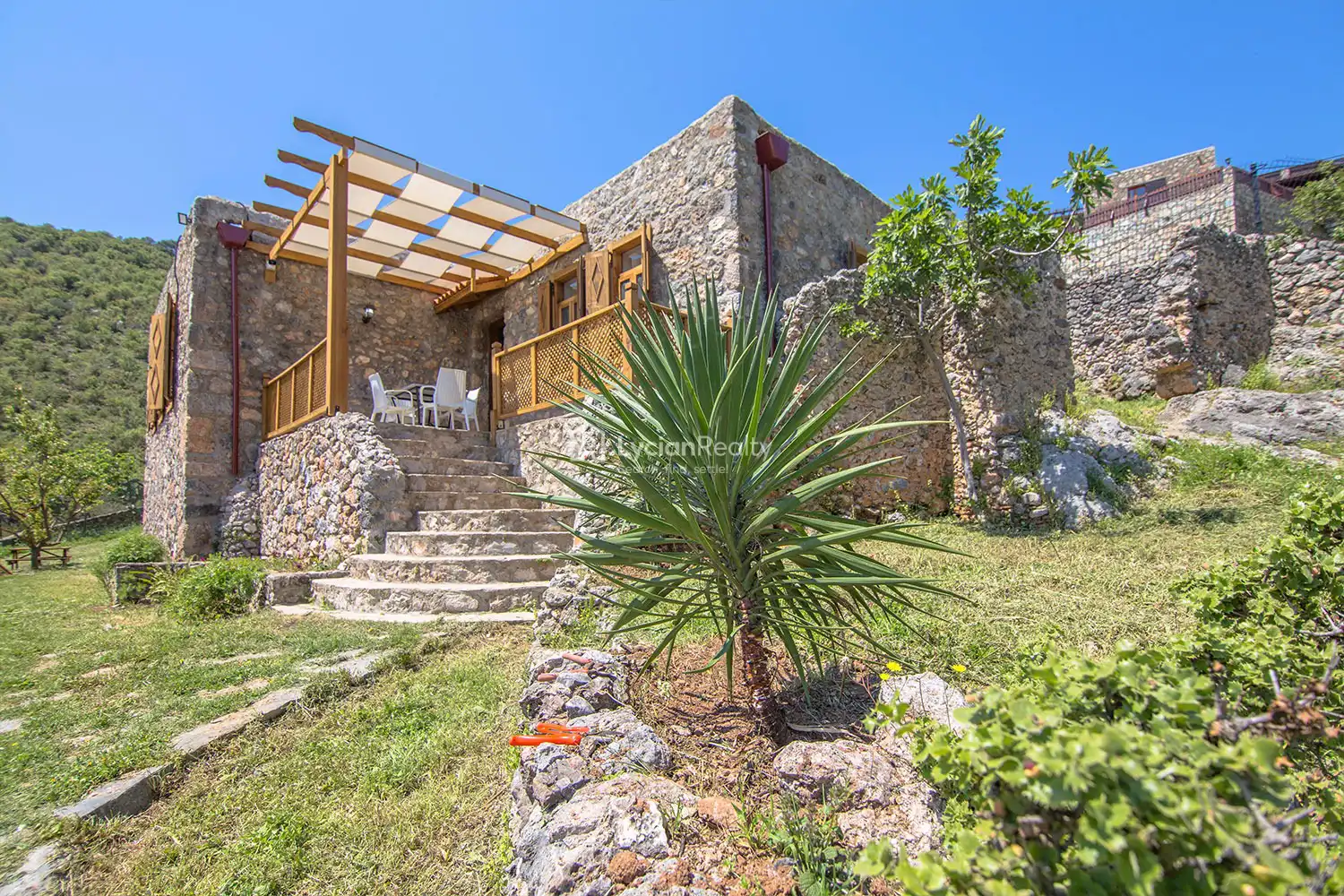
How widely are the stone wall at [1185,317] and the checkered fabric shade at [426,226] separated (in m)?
9.73

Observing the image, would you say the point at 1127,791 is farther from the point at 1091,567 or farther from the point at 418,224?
the point at 418,224

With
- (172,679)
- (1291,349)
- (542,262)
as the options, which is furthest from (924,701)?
(1291,349)

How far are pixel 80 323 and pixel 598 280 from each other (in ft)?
91.2

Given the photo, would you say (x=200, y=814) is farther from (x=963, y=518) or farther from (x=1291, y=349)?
(x=1291, y=349)

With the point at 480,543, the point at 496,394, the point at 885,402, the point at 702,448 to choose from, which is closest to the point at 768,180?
the point at 885,402

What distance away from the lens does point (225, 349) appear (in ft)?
30.4

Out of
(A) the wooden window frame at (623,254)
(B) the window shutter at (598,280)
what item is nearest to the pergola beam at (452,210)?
(B) the window shutter at (598,280)

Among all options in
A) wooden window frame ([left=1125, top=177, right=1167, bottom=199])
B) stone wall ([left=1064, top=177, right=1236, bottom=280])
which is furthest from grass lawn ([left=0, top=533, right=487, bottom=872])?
wooden window frame ([left=1125, top=177, right=1167, bottom=199])

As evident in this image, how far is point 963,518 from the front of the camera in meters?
6.94

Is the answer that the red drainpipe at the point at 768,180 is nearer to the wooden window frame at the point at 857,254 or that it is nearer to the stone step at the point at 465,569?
the wooden window frame at the point at 857,254

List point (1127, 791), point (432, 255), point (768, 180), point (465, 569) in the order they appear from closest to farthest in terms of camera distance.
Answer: point (1127, 791)
point (465, 569)
point (768, 180)
point (432, 255)

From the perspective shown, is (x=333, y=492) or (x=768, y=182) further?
(x=768, y=182)

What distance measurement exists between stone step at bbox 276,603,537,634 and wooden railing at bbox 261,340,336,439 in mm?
2867

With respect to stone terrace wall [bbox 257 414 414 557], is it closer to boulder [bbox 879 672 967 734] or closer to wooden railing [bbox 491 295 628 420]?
wooden railing [bbox 491 295 628 420]
